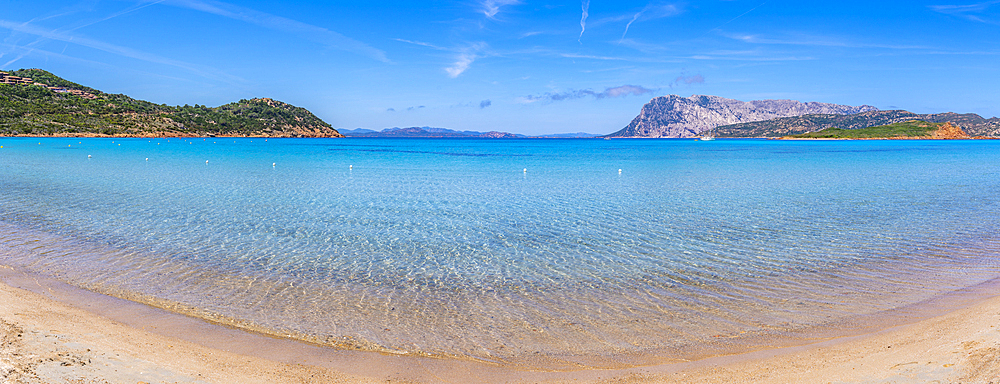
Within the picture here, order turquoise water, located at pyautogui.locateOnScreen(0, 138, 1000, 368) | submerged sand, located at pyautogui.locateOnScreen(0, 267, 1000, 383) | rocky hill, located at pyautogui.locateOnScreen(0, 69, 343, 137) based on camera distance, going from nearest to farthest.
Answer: submerged sand, located at pyautogui.locateOnScreen(0, 267, 1000, 383), turquoise water, located at pyautogui.locateOnScreen(0, 138, 1000, 368), rocky hill, located at pyautogui.locateOnScreen(0, 69, 343, 137)

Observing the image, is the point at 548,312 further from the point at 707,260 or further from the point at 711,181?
the point at 711,181

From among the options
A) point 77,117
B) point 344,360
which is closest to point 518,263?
point 344,360

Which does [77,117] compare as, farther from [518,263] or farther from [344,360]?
[344,360]

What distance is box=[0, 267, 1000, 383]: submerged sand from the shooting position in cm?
591

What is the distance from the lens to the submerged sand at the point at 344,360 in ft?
19.4

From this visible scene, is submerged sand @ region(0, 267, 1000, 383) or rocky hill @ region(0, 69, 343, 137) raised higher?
rocky hill @ region(0, 69, 343, 137)

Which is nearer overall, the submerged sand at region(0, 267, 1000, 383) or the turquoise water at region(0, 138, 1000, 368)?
the submerged sand at region(0, 267, 1000, 383)

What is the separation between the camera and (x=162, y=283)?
34.3 feet

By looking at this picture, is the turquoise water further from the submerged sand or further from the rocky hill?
the rocky hill

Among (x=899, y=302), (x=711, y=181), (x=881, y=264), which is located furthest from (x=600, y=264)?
(x=711, y=181)

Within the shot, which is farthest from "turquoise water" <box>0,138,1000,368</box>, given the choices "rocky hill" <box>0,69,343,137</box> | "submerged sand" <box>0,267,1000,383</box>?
"rocky hill" <box>0,69,343,137</box>

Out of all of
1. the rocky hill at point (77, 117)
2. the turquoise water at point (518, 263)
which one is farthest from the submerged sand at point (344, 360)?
the rocky hill at point (77, 117)

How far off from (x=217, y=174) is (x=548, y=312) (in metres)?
36.3

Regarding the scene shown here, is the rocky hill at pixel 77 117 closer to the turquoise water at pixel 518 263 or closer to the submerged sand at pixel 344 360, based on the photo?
the turquoise water at pixel 518 263
